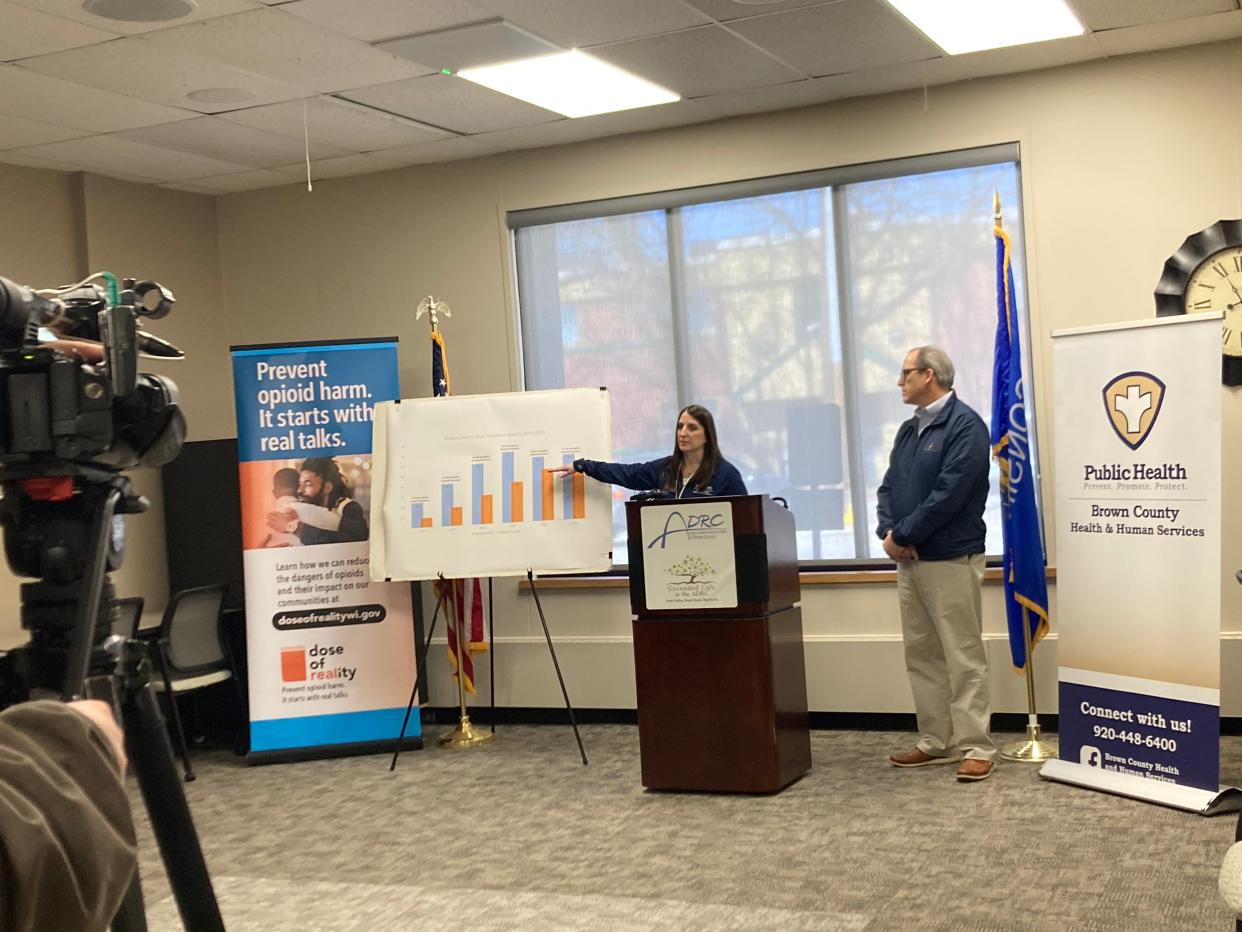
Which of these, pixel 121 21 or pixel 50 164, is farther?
pixel 50 164

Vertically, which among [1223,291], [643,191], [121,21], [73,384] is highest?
[121,21]

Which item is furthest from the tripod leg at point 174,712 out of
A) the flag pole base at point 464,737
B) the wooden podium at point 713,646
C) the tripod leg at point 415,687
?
the wooden podium at point 713,646

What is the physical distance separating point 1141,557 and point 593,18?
270 cm

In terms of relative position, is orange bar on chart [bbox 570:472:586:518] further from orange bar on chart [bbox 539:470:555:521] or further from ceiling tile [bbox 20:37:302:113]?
ceiling tile [bbox 20:37:302:113]

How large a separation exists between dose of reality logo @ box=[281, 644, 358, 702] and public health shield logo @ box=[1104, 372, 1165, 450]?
11.6 feet

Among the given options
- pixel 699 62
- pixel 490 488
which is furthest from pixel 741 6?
pixel 490 488

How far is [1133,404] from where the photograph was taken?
4.60m

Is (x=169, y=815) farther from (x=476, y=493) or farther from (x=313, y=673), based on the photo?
(x=313, y=673)

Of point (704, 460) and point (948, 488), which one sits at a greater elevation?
point (704, 460)

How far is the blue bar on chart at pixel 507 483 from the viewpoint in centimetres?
569

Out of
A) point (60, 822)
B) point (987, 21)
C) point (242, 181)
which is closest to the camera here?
point (60, 822)

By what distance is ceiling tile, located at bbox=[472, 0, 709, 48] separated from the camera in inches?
173

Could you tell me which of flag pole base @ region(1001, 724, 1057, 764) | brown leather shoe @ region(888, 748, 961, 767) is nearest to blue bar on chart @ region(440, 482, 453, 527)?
brown leather shoe @ region(888, 748, 961, 767)

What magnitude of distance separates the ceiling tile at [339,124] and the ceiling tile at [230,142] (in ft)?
0.28
